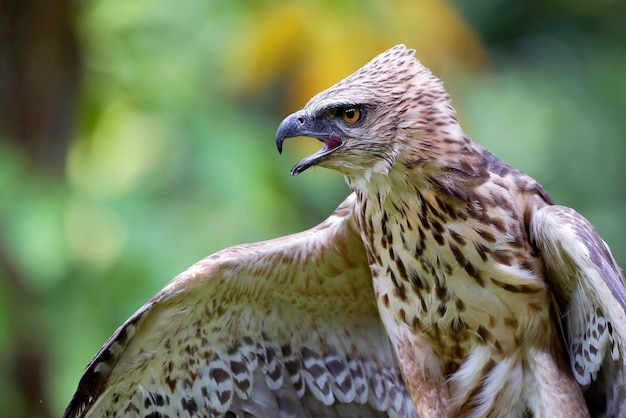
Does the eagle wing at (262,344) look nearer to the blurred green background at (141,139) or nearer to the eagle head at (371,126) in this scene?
the eagle head at (371,126)

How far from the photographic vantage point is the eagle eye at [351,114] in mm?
3900

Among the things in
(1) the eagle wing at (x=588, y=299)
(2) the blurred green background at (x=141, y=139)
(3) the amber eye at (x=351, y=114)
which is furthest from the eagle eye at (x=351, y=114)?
(2) the blurred green background at (x=141, y=139)

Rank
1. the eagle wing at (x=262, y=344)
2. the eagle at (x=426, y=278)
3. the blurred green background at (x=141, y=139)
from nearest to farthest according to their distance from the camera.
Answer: the eagle at (x=426, y=278) → the eagle wing at (x=262, y=344) → the blurred green background at (x=141, y=139)

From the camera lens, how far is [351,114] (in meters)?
3.91

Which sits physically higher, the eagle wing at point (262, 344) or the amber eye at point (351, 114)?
the amber eye at point (351, 114)

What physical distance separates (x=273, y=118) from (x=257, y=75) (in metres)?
1.64

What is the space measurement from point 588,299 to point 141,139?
4.74 metres

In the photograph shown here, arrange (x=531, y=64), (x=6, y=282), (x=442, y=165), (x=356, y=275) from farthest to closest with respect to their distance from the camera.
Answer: (x=531, y=64) < (x=6, y=282) < (x=356, y=275) < (x=442, y=165)

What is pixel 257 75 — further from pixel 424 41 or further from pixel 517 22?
pixel 517 22

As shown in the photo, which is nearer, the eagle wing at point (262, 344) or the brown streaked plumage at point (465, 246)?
the brown streaked plumage at point (465, 246)

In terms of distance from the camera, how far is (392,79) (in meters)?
4.00

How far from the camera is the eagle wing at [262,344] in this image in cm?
426

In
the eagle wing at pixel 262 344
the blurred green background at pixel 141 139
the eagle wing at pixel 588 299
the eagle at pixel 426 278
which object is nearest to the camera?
the eagle wing at pixel 588 299

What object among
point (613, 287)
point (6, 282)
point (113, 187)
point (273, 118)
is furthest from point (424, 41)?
point (613, 287)
